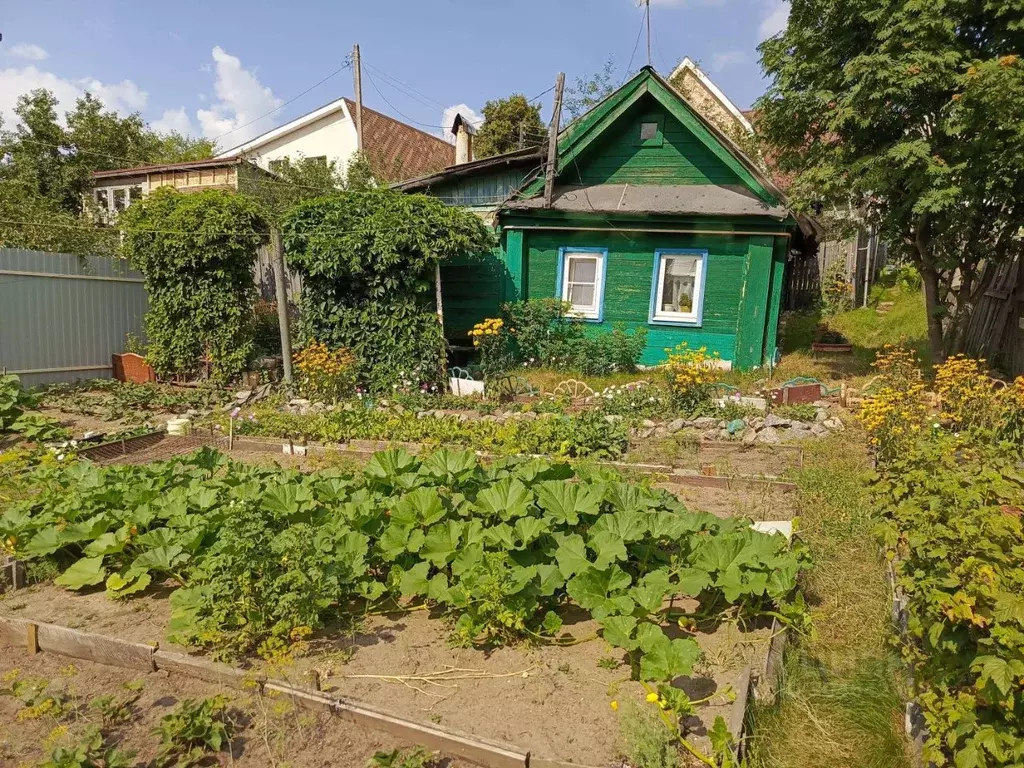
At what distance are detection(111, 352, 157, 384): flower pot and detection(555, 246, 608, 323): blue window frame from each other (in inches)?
296

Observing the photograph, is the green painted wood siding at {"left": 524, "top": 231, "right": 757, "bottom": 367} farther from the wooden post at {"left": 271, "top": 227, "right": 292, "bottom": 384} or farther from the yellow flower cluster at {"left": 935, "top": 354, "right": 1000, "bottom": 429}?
the wooden post at {"left": 271, "top": 227, "right": 292, "bottom": 384}

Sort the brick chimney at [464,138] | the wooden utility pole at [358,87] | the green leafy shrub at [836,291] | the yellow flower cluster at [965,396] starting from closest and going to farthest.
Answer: the yellow flower cluster at [965,396] → the green leafy shrub at [836,291] → the brick chimney at [464,138] → the wooden utility pole at [358,87]

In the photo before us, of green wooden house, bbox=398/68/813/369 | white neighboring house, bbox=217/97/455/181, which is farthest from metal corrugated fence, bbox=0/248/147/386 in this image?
white neighboring house, bbox=217/97/455/181

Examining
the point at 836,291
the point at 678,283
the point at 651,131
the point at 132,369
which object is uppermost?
the point at 651,131

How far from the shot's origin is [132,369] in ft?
38.0

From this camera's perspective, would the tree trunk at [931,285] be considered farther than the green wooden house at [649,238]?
No

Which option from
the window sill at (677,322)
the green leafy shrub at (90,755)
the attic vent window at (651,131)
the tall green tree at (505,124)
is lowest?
the green leafy shrub at (90,755)

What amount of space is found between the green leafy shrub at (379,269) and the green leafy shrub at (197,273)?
114 centimetres

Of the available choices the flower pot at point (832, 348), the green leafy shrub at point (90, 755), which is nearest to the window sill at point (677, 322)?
the flower pot at point (832, 348)

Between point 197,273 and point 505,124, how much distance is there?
1735 cm

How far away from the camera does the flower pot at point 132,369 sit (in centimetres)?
1152

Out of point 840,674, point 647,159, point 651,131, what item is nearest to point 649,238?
point 647,159

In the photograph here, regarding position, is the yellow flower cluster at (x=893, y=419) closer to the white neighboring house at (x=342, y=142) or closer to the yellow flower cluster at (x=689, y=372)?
the yellow flower cluster at (x=689, y=372)

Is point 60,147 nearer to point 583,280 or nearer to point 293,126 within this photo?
point 293,126
